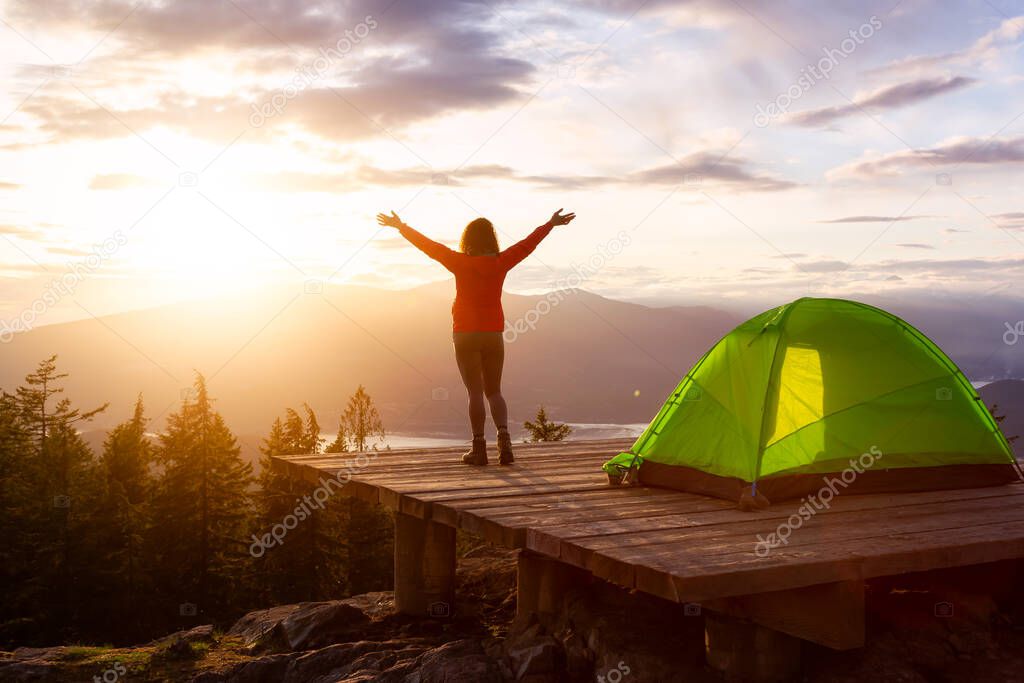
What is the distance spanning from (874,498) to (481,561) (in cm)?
541

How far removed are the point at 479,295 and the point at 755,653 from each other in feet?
18.2

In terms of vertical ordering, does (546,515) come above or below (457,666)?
above

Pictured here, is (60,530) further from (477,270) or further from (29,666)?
(477,270)

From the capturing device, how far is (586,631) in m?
7.37

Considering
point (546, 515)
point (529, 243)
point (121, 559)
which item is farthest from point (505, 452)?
point (121, 559)

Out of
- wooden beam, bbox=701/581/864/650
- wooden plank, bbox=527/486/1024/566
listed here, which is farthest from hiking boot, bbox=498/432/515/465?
wooden beam, bbox=701/581/864/650

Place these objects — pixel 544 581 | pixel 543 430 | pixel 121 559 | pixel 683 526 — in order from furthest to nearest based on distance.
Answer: pixel 121 559, pixel 543 430, pixel 544 581, pixel 683 526

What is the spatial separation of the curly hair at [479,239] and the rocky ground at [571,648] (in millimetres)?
4119

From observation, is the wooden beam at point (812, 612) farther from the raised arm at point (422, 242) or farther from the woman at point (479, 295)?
the raised arm at point (422, 242)

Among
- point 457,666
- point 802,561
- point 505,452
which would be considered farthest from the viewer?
point 505,452

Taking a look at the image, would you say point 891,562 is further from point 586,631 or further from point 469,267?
point 469,267

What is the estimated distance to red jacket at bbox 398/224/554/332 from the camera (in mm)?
10617

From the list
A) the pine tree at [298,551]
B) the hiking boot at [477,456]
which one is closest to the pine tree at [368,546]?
the pine tree at [298,551]

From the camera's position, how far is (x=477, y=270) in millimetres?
10609
